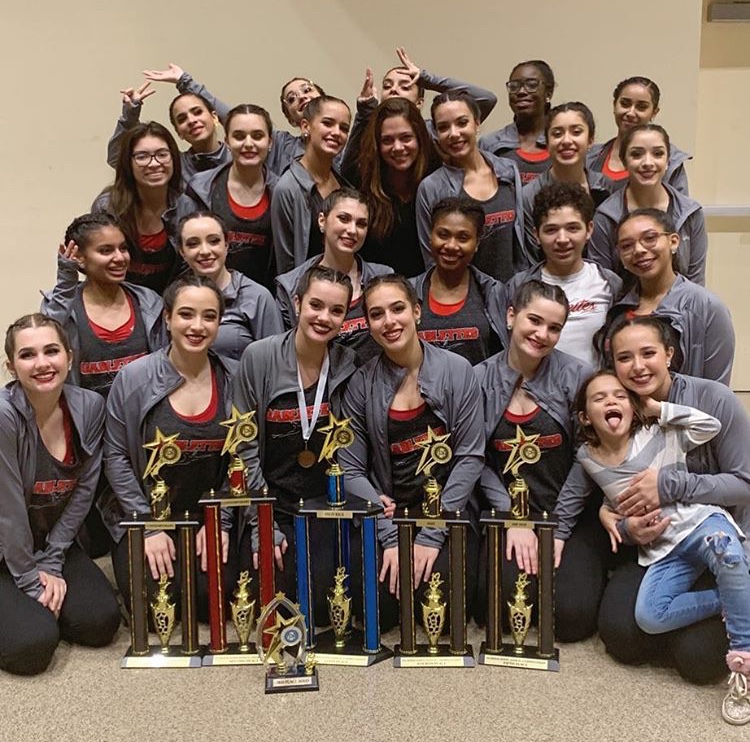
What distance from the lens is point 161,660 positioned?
2.60 m

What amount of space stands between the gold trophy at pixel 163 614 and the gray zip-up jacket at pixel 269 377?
0.37 meters

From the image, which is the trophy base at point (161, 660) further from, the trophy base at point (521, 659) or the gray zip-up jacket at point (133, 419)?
the trophy base at point (521, 659)

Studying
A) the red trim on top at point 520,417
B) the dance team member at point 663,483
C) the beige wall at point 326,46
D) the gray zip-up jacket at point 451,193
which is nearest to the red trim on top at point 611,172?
the gray zip-up jacket at point 451,193

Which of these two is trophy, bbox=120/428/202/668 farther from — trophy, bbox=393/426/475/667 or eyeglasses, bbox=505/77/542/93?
eyeglasses, bbox=505/77/542/93

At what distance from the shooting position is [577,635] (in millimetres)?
2715

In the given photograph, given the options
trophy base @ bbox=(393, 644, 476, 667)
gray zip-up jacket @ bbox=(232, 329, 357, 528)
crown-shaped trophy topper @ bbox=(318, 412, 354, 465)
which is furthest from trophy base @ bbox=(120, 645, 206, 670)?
crown-shaped trophy topper @ bbox=(318, 412, 354, 465)

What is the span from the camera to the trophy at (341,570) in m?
2.51

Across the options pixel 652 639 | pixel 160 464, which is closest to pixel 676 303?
pixel 652 639

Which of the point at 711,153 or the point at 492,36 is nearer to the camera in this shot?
the point at 492,36

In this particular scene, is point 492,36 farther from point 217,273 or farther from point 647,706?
point 647,706

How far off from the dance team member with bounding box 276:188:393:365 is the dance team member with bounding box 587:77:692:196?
1414 mm

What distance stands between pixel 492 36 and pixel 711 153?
5.94 feet

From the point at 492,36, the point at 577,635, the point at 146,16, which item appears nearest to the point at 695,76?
the point at 492,36

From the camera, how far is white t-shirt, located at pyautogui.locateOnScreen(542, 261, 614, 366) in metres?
3.12
